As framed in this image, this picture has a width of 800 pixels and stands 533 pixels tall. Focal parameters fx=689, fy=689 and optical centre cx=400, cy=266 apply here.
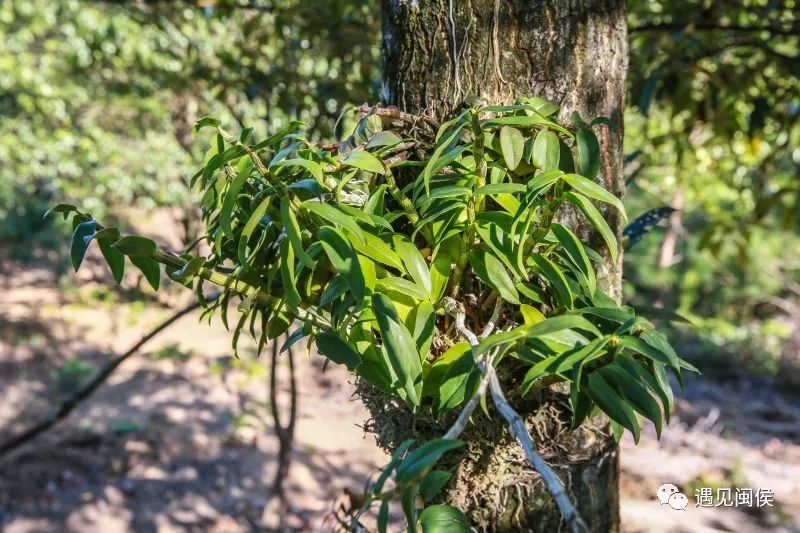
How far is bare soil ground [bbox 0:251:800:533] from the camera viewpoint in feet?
10.6

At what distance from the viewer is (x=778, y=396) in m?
5.75

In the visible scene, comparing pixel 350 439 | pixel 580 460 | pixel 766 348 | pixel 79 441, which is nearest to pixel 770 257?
pixel 766 348

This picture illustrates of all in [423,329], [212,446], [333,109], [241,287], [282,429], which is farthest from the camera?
[212,446]

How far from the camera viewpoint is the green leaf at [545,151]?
Result: 2.48 feet

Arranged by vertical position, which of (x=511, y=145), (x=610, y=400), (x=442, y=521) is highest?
(x=511, y=145)

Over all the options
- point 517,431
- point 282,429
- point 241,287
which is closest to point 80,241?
point 241,287

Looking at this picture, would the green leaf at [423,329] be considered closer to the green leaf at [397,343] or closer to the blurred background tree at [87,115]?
the green leaf at [397,343]

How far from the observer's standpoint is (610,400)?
23.9 inches

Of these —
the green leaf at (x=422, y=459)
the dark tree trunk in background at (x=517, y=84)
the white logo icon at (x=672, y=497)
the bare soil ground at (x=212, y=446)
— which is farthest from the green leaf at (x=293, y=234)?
the bare soil ground at (x=212, y=446)

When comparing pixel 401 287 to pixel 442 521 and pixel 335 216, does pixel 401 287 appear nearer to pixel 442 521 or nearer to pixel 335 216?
pixel 335 216

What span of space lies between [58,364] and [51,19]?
2.78 metres

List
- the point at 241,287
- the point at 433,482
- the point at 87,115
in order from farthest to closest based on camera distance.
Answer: the point at 87,115 → the point at 241,287 → the point at 433,482

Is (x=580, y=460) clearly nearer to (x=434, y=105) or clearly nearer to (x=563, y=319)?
(x=563, y=319)

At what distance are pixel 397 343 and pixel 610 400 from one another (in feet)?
0.66
